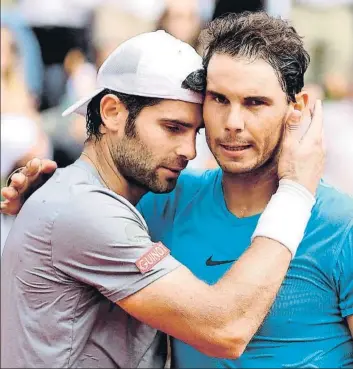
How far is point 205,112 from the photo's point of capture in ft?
9.04

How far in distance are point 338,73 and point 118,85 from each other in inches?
175

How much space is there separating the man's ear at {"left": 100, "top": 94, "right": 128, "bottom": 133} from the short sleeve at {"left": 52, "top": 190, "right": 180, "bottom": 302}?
339 mm

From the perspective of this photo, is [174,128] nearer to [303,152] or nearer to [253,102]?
[253,102]

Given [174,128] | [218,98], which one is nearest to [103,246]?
[174,128]

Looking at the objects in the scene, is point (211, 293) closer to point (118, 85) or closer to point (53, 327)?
point (53, 327)

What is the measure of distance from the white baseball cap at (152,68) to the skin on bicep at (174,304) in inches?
24.0

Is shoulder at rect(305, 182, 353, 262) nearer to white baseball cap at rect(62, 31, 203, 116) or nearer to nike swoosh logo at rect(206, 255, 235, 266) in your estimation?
nike swoosh logo at rect(206, 255, 235, 266)

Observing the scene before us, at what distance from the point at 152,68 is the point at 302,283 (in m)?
0.84

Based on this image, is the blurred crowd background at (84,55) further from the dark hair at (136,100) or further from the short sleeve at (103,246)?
the short sleeve at (103,246)

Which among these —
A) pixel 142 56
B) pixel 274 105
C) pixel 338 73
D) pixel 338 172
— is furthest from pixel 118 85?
pixel 338 73

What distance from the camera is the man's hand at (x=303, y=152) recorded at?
2.62 meters

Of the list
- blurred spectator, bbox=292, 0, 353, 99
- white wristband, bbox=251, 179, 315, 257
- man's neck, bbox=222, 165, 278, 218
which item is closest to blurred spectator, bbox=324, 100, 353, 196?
blurred spectator, bbox=292, 0, 353, 99

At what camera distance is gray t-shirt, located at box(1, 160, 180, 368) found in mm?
2537

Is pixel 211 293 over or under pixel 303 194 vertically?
under
